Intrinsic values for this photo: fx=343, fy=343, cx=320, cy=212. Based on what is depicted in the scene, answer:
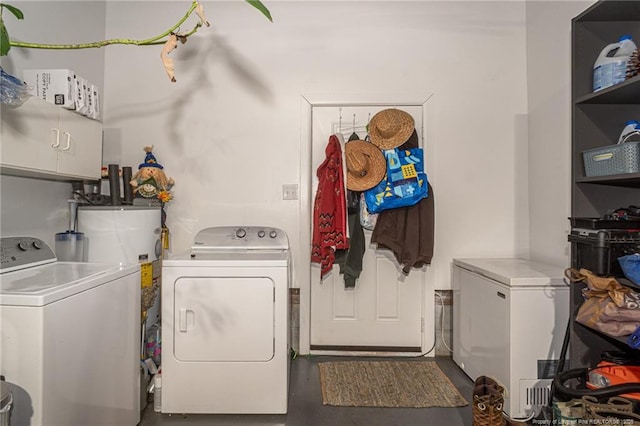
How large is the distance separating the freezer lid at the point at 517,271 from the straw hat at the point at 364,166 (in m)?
0.89

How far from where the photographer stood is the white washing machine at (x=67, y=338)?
1.15 meters

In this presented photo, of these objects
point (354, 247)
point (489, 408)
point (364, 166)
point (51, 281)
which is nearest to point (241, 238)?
point (354, 247)

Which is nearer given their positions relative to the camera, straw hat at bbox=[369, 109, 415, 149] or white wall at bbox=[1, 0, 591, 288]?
straw hat at bbox=[369, 109, 415, 149]

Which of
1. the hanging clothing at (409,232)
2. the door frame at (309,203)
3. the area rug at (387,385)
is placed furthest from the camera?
the door frame at (309,203)

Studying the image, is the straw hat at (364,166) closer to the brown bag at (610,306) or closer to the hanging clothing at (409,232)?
the hanging clothing at (409,232)

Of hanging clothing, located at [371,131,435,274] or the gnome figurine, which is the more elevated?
the gnome figurine

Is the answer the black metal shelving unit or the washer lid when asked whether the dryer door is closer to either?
the washer lid

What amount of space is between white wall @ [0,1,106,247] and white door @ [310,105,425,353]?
1721mm

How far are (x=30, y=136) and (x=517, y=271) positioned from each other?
8.87 ft

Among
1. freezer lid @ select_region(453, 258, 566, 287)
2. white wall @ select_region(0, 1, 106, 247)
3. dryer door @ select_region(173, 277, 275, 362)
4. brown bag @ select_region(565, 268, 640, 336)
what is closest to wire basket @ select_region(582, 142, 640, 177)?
brown bag @ select_region(565, 268, 640, 336)

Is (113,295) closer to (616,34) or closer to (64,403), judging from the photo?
(64,403)

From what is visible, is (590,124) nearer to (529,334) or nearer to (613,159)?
(613,159)

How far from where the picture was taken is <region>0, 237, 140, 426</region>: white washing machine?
1.15 m

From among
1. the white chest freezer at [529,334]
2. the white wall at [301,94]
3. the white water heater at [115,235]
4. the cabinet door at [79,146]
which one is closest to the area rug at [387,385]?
the white chest freezer at [529,334]
